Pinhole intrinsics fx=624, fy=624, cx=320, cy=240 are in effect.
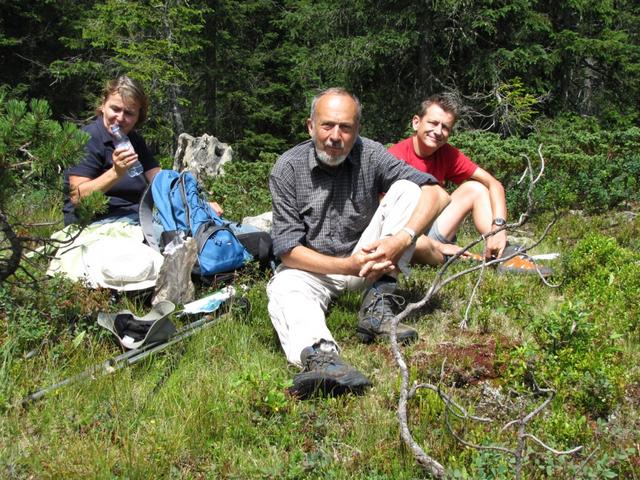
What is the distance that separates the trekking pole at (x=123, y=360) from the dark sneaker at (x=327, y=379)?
0.86 m

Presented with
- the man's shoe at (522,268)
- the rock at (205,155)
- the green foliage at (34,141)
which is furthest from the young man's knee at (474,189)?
the rock at (205,155)

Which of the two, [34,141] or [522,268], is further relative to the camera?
[522,268]

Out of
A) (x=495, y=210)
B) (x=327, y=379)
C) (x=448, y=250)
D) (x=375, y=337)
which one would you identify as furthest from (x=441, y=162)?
(x=327, y=379)

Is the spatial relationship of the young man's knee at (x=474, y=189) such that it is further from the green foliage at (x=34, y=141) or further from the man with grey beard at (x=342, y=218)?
the green foliage at (x=34, y=141)

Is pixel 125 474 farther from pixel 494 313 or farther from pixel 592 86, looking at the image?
pixel 592 86

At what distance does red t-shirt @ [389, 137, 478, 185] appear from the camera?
17.9 ft

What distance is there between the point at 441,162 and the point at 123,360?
3377 mm

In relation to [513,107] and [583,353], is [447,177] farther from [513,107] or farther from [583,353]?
[513,107]

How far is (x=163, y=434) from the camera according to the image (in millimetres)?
2791

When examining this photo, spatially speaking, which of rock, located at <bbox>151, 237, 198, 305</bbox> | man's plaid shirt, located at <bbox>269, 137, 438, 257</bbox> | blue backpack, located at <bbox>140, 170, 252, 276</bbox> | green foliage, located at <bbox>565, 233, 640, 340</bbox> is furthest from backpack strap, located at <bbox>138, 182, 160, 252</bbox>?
green foliage, located at <bbox>565, 233, 640, 340</bbox>

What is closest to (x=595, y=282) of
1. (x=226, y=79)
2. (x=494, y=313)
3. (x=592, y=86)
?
(x=494, y=313)

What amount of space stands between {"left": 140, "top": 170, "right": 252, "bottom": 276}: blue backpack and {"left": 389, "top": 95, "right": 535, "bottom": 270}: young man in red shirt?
1.56m

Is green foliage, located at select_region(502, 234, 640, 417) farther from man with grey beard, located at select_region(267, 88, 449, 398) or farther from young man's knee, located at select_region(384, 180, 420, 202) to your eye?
young man's knee, located at select_region(384, 180, 420, 202)

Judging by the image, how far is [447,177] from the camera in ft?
19.1
